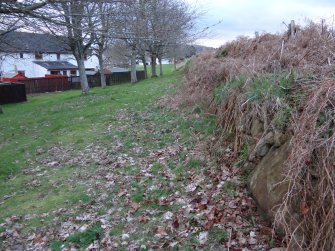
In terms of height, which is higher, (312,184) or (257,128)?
(257,128)

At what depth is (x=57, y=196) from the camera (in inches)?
246

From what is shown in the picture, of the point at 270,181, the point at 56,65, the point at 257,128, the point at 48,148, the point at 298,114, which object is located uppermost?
the point at 56,65

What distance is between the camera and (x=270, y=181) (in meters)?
4.12

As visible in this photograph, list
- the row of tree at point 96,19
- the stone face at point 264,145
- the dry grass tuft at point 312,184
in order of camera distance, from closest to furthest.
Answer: the dry grass tuft at point 312,184 → the stone face at point 264,145 → the row of tree at point 96,19

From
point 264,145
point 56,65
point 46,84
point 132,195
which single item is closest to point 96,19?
point 132,195

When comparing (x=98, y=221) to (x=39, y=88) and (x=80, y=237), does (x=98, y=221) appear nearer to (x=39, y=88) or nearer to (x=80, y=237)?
(x=80, y=237)

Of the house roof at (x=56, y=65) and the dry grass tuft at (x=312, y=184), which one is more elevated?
the house roof at (x=56, y=65)

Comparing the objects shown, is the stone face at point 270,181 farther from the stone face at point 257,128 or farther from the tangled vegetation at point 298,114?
the stone face at point 257,128

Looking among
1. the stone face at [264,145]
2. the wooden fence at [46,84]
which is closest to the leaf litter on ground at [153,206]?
the stone face at [264,145]

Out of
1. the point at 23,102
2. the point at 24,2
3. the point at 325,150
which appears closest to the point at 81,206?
the point at 325,150

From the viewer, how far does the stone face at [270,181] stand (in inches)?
155

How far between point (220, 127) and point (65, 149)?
15.5 feet

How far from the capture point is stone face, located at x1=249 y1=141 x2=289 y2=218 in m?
3.93

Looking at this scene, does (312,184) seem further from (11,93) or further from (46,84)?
(46,84)
